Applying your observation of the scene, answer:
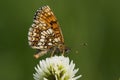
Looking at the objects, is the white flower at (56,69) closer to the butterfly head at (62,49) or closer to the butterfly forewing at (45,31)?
the butterfly head at (62,49)

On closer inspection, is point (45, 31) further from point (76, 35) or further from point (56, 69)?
point (76, 35)

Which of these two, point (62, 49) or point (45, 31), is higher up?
point (45, 31)

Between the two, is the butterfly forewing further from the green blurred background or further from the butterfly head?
the green blurred background

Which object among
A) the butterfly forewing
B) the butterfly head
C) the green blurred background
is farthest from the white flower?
the green blurred background

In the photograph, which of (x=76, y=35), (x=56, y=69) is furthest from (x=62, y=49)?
(x=76, y=35)

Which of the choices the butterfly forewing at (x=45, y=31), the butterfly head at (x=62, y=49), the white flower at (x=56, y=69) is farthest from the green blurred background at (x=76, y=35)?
the white flower at (x=56, y=69)
